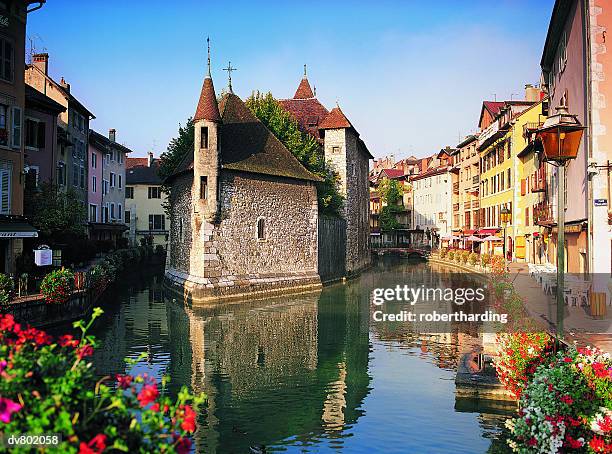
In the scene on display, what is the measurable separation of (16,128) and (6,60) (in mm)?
2583

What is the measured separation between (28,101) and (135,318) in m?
12.5

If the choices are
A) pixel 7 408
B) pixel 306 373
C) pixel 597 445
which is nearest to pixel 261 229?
pixel 306 373

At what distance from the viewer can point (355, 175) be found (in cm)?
4531

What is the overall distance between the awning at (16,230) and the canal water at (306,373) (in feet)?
14.1

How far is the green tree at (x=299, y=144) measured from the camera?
37.8 meters

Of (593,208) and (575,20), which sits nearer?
(593,208)

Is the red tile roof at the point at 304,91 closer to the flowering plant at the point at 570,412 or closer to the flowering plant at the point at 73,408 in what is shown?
the flowering plant at the point at 570,412

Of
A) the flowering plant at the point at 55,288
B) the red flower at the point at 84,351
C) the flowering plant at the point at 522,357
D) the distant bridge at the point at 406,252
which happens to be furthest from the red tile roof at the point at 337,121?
the red flower at the point at 84,351

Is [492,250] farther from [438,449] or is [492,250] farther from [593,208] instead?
[438,449]

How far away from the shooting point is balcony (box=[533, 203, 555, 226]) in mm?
28884

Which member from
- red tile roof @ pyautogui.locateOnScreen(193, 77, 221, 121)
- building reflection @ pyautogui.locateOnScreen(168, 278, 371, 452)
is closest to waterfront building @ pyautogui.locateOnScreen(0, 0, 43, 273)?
building reflection @ pyautogui.locateOnScreen(168, 278, 371, 452)

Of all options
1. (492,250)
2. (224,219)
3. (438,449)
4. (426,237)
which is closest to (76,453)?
(438,449)

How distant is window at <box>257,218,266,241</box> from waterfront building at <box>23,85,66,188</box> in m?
10.4

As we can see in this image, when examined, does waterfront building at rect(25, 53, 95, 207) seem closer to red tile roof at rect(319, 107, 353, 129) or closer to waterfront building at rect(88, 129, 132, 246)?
waterfront building at rect(88, 129, 132, 246)
